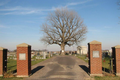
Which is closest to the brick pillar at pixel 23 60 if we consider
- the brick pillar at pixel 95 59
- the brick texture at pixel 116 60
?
the brick pillar at pixel 95 59

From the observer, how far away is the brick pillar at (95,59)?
1074 centimetres

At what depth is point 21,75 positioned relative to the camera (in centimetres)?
1045

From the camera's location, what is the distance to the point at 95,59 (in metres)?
10.9

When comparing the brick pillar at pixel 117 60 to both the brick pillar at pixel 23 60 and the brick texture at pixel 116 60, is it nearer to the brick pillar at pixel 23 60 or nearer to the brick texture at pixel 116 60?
the brick texture at pixel 116 60

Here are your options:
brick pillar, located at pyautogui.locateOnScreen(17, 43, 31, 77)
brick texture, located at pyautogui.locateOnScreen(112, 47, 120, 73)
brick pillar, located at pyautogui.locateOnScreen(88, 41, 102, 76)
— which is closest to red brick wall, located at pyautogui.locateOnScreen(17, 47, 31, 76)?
brick pillar, located at pyautogui.locateOnScreen(17, 43, 31, 77)

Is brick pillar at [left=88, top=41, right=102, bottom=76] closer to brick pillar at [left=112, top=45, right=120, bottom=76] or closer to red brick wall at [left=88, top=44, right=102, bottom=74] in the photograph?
red brick wall at [left=88, top=44, right=102, bottom=74]

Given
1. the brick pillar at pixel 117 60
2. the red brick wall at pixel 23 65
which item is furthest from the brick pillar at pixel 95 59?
the red brick wall at pixel 23 65

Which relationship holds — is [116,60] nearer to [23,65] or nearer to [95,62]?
[95,62]

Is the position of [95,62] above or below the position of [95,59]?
below

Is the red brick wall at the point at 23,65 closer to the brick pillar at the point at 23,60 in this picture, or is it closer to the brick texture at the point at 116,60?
the brick pillar at the point at 23,60

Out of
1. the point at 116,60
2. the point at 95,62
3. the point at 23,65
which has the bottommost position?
the point at 23,65

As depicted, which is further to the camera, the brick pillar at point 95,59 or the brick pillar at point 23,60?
the brick pillar at point 95,59

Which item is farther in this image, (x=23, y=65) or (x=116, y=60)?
(x=116, y=60)

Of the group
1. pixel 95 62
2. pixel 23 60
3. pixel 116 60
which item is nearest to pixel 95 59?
pixel 95 62
